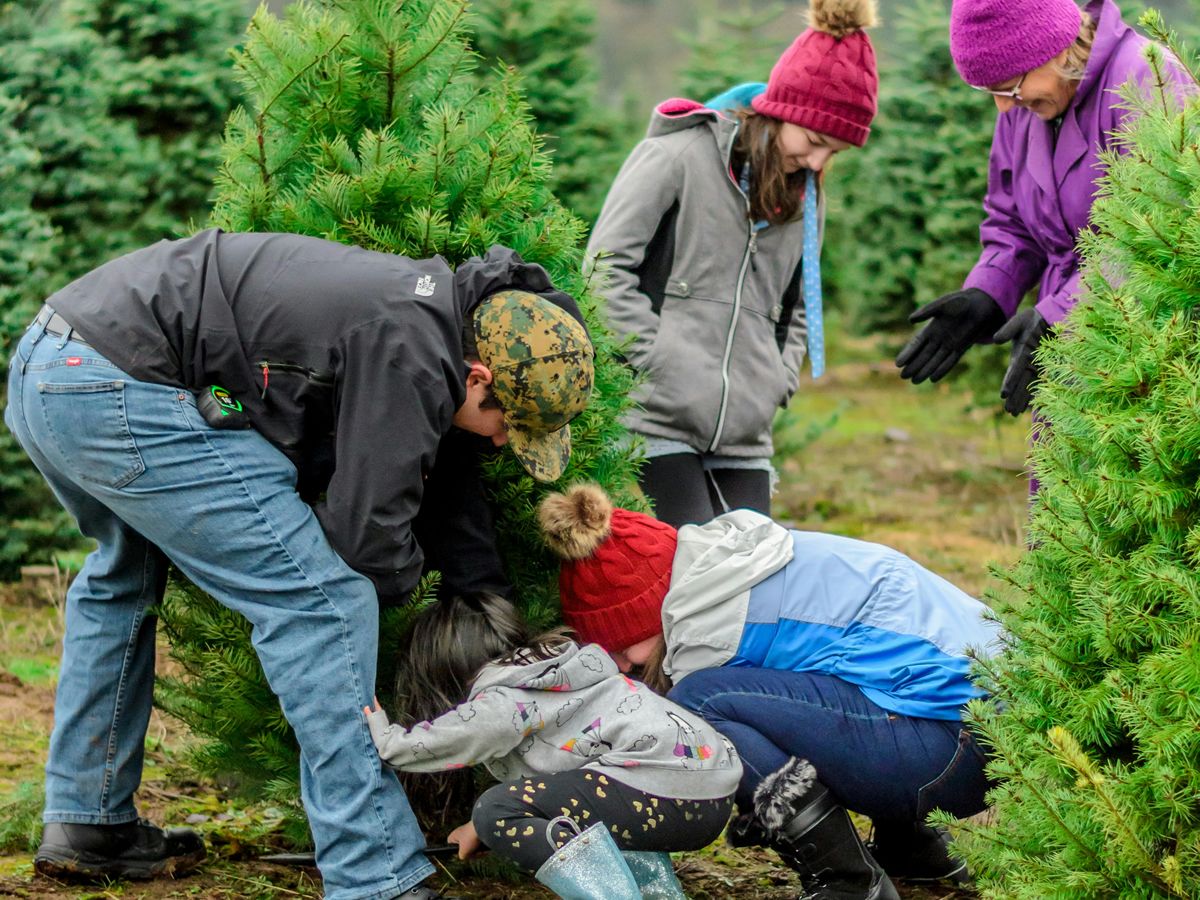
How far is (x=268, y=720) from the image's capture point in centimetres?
311

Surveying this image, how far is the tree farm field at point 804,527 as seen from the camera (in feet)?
11.1

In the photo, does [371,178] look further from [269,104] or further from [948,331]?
[948,331]

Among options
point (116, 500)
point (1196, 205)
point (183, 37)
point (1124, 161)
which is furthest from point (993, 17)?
point (183, 37)

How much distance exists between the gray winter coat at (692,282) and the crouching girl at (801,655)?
0.90m

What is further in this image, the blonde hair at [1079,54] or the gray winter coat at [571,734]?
the blonde hair at [1079,54]

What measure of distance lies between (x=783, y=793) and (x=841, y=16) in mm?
2342

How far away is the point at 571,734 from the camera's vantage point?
9.74 ft

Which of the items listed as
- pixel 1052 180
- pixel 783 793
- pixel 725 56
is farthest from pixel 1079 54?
pixel 725 56

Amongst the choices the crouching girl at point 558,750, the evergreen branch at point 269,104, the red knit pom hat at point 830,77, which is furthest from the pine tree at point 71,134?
the crouching girl at point 558,750

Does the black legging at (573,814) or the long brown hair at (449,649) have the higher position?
the long brown hair at (449,649)

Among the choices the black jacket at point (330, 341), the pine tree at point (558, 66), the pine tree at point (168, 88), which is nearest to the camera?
the black jacket at point (330, 341)

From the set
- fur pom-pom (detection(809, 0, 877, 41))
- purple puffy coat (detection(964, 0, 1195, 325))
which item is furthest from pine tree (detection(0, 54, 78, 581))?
purple puffy coat (detection(964, 0, 1195, 325))

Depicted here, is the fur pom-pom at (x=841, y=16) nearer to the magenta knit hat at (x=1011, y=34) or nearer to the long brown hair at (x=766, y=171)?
the long brown hair at (x=766, y=171)

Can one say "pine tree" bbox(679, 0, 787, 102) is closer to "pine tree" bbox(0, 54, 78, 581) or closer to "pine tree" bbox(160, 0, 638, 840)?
"pine tree" bbox(0, 54, 78, 581)
